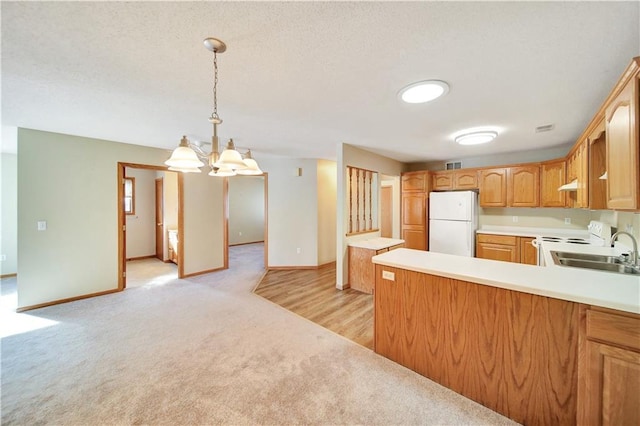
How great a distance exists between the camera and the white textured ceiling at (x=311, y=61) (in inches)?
47.1

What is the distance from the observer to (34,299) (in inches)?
123

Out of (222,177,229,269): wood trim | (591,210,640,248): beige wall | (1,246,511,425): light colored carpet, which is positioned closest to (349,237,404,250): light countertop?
(1,246,511,425): light colored carpet

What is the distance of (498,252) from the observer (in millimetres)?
4281

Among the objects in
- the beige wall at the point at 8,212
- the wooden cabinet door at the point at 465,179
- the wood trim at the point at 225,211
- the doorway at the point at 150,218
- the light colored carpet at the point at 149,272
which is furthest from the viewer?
the doorway at the point at 150,218

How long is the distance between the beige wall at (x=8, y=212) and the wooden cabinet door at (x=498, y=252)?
8744 mm

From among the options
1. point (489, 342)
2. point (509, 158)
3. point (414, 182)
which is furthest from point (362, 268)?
point (509, 158)

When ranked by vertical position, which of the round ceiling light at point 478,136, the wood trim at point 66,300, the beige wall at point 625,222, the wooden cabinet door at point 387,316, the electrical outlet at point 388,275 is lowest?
the wood trim at point 66,300

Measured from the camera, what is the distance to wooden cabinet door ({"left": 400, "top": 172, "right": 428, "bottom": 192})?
508 centimetres

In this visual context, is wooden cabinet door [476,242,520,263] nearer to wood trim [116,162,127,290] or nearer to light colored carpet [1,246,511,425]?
light colored carpet [1,246,511,425]

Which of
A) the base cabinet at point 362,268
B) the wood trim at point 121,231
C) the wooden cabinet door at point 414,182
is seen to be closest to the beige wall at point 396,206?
the wooden cabinet door at point 414,182

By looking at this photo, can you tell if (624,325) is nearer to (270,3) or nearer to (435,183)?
(270,3)

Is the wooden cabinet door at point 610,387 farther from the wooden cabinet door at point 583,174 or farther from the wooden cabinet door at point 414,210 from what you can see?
the wooden cabinet door at point 414,210

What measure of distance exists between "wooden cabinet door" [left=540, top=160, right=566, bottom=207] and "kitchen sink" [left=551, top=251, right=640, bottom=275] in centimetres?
185

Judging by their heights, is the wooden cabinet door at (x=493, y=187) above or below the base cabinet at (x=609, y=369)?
above
